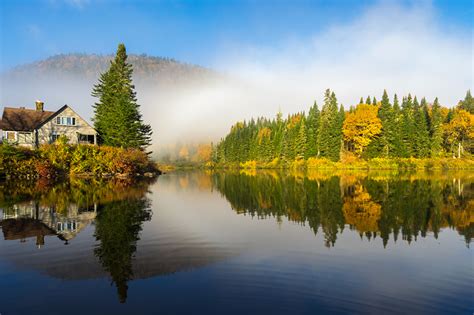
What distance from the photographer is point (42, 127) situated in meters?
59.0

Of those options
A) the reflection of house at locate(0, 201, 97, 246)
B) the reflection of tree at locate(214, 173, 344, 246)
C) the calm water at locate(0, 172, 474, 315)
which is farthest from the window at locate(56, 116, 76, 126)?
the reflection of tree at locate(214, 173, 344, 246)

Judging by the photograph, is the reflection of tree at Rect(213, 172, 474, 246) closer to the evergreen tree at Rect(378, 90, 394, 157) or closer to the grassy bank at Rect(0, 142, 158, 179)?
the grassy bank at Rect(0, 142, 158, 179)

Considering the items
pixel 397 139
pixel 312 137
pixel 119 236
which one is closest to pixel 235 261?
pixel 119 236

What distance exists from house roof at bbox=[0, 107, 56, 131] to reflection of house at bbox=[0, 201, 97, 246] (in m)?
43.4

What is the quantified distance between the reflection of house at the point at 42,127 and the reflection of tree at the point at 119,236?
43.9m

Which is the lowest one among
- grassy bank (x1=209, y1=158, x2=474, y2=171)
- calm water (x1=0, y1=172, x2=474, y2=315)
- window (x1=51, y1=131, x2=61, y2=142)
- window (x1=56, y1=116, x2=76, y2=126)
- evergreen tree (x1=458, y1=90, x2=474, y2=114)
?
calm water (x1=0, y1=172, x2=474, y2=315)

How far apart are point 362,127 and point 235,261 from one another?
8653 cm

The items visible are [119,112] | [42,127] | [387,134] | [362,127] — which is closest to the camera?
[119,112]

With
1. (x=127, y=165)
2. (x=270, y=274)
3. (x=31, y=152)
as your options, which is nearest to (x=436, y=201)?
(x=270, y=274)

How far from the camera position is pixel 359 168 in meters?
86.4

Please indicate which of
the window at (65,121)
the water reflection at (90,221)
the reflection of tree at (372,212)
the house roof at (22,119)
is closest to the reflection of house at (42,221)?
the water reflection at (90,221)

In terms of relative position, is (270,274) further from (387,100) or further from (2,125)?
(387,100)

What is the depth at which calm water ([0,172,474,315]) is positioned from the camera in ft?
26.8

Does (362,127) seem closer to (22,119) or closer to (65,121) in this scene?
(65,121)
